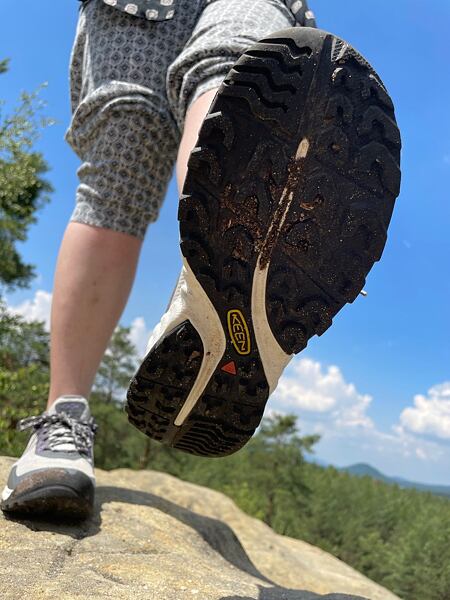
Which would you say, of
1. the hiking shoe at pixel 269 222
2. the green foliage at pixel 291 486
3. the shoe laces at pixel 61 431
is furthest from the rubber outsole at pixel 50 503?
the green foliage at pixel 291 486

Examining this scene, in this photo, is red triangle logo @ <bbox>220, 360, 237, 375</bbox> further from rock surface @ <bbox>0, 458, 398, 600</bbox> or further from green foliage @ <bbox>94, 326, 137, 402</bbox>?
green foliage @ <bbox>94, 326, 137, 402</bbox>

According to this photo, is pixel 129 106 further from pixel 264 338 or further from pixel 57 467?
pixel 57 467

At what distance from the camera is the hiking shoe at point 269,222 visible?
0.85 metres

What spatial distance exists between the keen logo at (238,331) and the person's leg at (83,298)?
514 millimetres

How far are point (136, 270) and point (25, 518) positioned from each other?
619 mm

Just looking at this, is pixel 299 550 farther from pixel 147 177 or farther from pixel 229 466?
pixel 229 466

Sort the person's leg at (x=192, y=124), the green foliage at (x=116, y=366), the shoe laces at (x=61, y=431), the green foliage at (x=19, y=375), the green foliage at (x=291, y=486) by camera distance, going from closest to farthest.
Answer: the person's leg at (x=192, y=124) → the shoe laces at (x=61, y=431) → the green foliage at (x=291, y=486) → the green foliage at (x=19, y=375) → the green foliage at (x=116, y=366)

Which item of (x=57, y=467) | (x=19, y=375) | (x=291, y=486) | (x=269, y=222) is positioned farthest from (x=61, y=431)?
(x=291, y=486)

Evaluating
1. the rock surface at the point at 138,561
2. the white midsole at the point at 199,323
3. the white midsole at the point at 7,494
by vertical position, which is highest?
the white midsole at the point at 199,323

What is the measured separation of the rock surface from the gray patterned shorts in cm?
69

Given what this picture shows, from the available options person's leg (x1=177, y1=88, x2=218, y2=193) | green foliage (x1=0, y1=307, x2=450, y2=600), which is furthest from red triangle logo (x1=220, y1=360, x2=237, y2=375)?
green foliage (x1=0, y1=307, x2=450, y2=600)

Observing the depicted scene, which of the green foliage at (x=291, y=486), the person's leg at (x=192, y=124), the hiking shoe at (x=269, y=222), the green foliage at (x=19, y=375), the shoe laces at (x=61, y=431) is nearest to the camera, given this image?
the hiking shoe at (x=269, y=222)

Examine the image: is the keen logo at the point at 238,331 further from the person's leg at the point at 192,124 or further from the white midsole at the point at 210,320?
the person's leg at the point at 192,124

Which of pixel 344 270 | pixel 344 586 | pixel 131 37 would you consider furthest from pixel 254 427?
pixel 344 586
